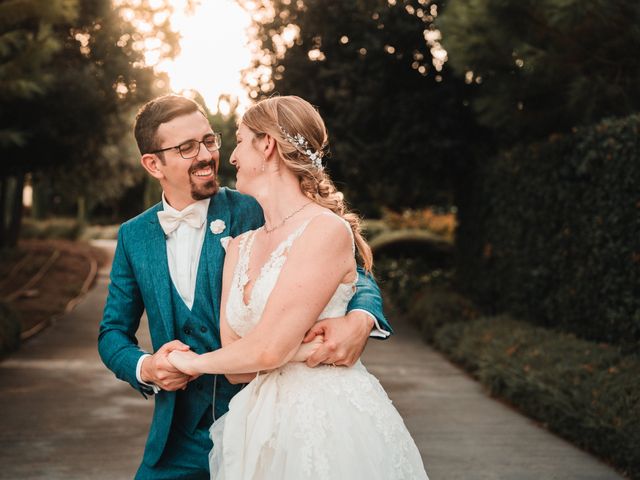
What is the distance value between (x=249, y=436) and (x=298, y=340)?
340 mm

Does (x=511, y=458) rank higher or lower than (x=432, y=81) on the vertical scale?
lower

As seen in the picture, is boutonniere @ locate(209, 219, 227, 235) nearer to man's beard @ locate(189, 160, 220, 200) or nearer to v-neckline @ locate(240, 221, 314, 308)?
man's beard @ locate(189, 160, 220, 200)

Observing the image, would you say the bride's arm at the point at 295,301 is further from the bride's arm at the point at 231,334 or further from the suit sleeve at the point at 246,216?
the suit sleeve at the point at 246,216

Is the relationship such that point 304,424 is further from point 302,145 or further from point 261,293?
point 302,145

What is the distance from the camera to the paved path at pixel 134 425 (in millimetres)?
6222

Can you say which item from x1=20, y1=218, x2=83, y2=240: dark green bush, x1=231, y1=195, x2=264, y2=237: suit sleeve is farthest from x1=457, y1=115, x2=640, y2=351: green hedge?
x1=20, y1=218, x2=83, y2=240: dark green bush

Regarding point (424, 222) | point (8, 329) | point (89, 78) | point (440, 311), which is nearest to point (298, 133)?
point (8, 329)

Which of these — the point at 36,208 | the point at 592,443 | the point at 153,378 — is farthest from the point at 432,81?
the point at 36,208

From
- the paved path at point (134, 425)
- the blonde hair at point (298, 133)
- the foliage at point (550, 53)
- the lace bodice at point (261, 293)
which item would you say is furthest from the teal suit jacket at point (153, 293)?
the foliage at point (550, 53)

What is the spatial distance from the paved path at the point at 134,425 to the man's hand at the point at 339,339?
362 centimetres

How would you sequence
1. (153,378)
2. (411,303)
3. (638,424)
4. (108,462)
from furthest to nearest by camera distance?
(411,303) < (108,462) < (638,424) < (153,378)

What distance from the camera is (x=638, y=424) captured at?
5922mm

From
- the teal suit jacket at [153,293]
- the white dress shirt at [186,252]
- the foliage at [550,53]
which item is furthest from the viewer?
the foliage at [550,53]

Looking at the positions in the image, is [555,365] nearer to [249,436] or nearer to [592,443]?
[592,443]
